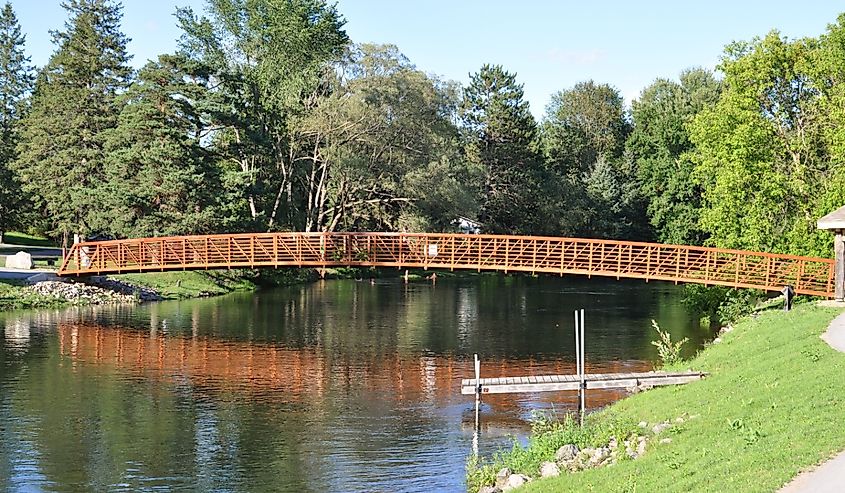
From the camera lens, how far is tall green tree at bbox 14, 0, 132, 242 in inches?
2465

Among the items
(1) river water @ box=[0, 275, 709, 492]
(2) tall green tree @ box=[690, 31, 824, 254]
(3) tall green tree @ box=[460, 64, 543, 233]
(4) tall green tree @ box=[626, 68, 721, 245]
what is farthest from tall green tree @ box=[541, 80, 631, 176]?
(2) tall green tree @ box=[690, 31, 824, 254]

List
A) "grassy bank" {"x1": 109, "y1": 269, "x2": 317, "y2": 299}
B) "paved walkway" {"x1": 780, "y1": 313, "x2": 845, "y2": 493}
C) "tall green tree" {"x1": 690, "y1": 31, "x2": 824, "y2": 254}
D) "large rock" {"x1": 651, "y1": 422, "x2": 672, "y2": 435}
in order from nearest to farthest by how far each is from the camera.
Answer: "paved walkway" {"x1": 780, "y1": 313, "x2": 845, "y2": 493} → "large rock" {"x1": 651, "y1": 422, "x2": 672, "y2": 435} → "tall green tree" {"x1": 690, "y1": 31, "x2": 824, "y2": 254} → "grassy bank" {"x1": 109, "y1": 269, "x2": 317, "y2": 299}

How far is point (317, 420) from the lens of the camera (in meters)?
23.1

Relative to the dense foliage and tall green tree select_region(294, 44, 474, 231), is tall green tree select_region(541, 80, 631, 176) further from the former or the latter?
tall green tree select_region(294, 44, 474, 231)

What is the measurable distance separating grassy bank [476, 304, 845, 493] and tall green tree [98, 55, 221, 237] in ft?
126

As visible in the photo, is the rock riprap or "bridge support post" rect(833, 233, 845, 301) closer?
"bridge support post" rect(833, 233, 845, 301)

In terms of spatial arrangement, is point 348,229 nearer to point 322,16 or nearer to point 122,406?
point 322,16

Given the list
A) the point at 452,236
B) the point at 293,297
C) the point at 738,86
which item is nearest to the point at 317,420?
the point at 452,236

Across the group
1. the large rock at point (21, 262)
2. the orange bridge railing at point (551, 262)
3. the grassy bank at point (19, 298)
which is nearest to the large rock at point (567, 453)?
the orange bridge railing at point (551, 262)

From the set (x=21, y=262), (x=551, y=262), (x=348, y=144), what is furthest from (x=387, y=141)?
(x=21, y=262)

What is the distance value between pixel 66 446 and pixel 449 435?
8.45m

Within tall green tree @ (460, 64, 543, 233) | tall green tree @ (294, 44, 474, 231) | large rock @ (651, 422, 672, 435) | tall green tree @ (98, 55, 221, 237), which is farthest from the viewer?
tall green tree @ (460, 64, 543, 233)

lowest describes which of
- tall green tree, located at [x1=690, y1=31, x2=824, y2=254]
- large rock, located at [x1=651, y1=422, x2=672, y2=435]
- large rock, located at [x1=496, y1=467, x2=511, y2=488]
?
large rock, located at [x1=496, y1=467, x2=511, y2=488]

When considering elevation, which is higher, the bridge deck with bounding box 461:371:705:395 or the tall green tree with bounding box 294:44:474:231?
the tall green tree with bounding box 294:44:474:231
